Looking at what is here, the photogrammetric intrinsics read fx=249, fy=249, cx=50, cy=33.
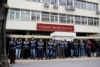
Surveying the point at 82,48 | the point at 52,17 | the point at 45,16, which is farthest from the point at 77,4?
the point at 82,48

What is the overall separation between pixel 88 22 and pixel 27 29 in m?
12.6

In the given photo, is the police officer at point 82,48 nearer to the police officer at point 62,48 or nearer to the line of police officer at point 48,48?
the line of police officer at point 48,48

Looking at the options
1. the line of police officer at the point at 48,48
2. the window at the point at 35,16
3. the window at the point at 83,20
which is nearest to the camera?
the line of police officer at the point at 48,48

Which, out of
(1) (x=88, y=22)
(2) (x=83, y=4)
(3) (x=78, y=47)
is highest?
(2) (x=83, y=4)

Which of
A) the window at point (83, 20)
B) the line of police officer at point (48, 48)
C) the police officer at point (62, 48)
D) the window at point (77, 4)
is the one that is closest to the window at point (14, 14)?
the window at point (77, 4)

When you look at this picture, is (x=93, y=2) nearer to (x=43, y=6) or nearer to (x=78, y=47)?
(x=43, y=6)

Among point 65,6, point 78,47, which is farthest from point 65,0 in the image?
point 78,47

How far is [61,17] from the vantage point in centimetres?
3928

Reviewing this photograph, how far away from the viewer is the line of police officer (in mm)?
18266

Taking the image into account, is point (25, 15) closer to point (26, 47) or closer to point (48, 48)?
point (48, 48)

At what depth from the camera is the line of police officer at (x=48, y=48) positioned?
1827 cm

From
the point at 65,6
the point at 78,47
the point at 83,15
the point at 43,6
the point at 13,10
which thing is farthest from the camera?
the point at 83,15

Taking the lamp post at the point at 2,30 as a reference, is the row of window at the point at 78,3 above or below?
above

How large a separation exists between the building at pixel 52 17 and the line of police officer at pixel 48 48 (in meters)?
10.9
